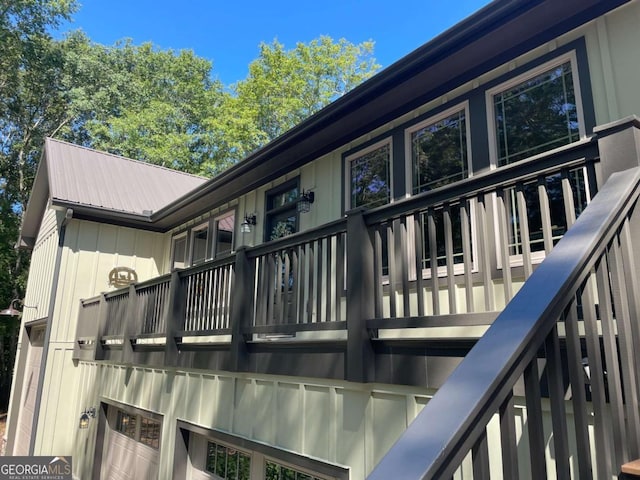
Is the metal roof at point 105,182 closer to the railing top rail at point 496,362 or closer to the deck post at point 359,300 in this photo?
the deck post at point 359,300

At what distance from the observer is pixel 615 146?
2.08m

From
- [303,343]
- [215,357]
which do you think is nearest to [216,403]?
[215,357]

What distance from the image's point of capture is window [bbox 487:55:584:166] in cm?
385

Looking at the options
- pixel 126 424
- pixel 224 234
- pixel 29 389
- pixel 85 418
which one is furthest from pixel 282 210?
pixel 29 389

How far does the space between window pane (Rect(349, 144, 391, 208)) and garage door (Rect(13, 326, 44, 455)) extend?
27.8 feet

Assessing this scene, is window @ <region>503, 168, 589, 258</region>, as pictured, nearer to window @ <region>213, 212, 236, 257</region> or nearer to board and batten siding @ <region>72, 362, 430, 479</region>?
board and batten siding @ <region>72, 362, 430, 479</region>

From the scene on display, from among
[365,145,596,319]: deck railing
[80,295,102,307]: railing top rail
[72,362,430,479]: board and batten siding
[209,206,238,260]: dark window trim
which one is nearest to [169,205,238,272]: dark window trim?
[209,206,238,260]: dark window trim

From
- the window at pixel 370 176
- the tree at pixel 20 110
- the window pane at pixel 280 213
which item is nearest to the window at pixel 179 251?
the window pane at pixel 280 213

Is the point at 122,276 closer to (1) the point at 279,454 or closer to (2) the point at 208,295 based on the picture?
(2) the point at 208,295

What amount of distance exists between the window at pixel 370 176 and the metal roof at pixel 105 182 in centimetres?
657

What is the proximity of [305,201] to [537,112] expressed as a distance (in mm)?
3424

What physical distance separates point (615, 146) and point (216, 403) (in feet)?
14.6

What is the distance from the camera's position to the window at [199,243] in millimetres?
9625

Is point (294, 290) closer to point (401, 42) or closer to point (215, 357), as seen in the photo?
Result: point (215, 357)
